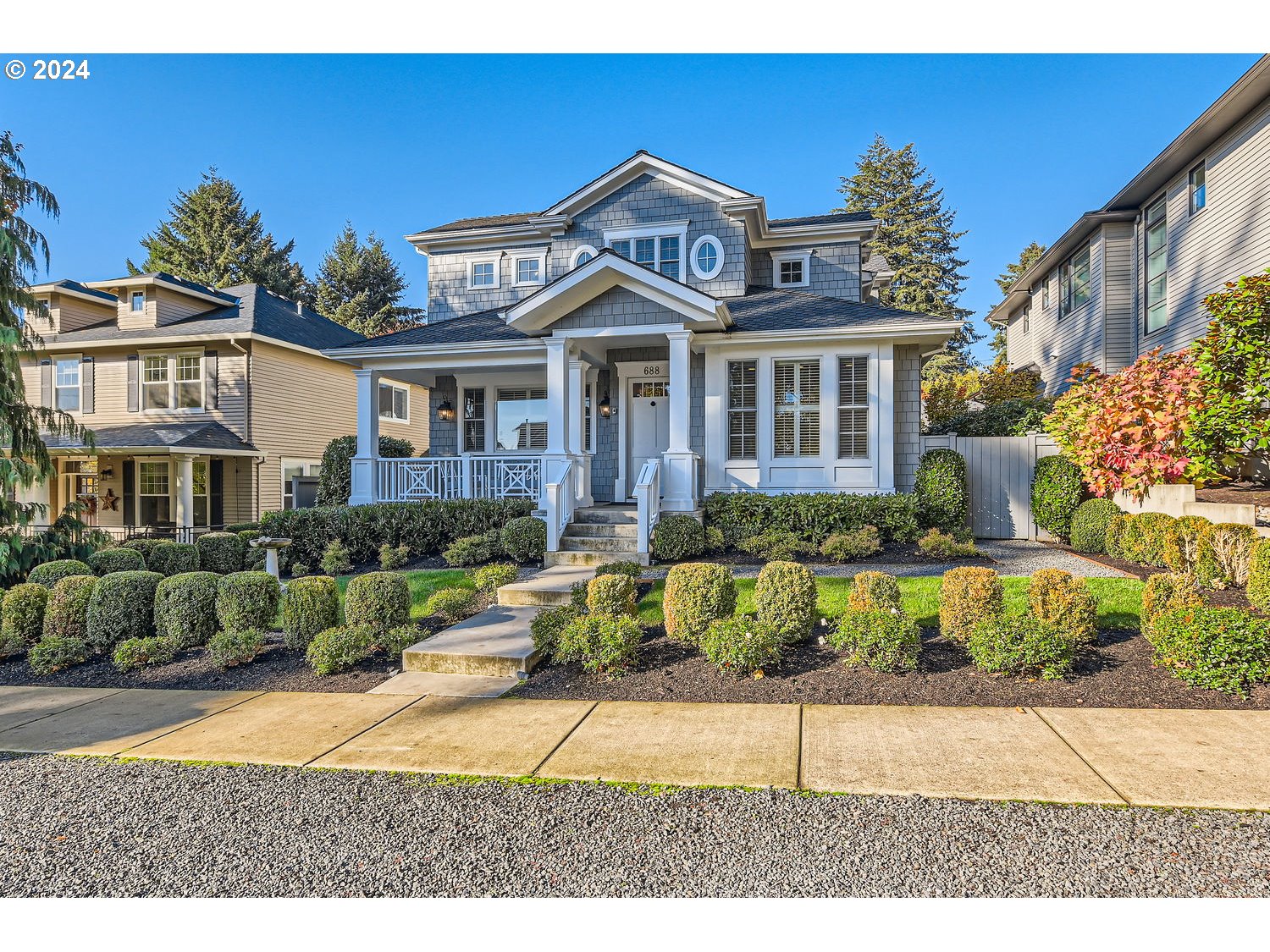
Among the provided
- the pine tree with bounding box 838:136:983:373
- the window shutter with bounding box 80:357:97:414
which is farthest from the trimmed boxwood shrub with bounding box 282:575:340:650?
the pine tree with bounding box 838:136:983:373

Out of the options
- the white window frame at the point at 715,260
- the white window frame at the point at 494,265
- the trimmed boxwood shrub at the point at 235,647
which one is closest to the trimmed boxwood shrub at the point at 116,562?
the trimmed boxwood shrub at the point at 235,647

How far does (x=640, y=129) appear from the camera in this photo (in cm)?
1415

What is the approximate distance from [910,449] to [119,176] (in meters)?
15.4

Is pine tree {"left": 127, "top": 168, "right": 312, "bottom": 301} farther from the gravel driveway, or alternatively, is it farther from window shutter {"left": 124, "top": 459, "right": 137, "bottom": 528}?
the gravel driveway

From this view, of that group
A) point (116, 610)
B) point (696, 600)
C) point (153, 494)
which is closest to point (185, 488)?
point (153, 494)

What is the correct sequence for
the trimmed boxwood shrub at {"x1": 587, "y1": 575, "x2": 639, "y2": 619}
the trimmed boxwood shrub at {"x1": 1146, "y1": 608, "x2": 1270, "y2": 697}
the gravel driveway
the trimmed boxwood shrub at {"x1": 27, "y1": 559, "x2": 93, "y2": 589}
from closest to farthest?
the gravel driveway → the trimmed boxwood shrub at {"x1": 1146, "y1": 608, "x2": 1270, "y2": 697} → the trimmed boxwood shrub at {"x1": 587, "y1": 575, "x2": 639, "y2": 619} → the trimmed boxwood shrub at {"x1": 27, "y1": 559, "x2": 93, "y2": 589}

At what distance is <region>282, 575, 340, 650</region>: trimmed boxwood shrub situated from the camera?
6.18m

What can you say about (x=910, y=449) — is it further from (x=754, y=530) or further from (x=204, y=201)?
(x=204, y=201)

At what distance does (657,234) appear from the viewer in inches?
532

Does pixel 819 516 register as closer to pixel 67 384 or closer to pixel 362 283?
pixel 67 384

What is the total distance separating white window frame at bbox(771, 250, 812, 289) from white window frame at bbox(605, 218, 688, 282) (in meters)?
2.16

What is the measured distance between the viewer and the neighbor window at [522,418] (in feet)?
45.3

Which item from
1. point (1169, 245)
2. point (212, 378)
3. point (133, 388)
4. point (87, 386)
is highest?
point (1169, 245)

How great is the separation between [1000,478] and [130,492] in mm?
20692
